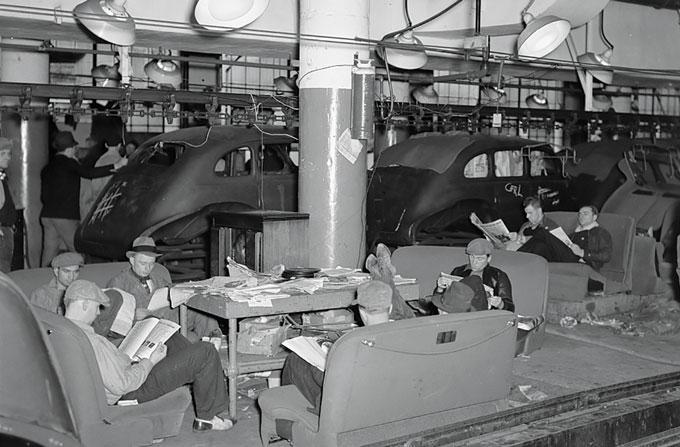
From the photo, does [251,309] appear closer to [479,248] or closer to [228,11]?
[479,248]

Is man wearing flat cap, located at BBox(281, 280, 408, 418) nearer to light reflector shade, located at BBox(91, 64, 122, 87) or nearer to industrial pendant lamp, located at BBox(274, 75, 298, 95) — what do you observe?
industrial pendant lamp, located at BBox(274, 75, 298, 95)

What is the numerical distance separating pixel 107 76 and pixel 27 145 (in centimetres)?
192

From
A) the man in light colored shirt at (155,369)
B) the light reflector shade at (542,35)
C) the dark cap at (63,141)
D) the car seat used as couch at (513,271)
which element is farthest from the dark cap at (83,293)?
the dark cap at (63,141)

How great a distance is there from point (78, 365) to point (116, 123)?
11.5 metres

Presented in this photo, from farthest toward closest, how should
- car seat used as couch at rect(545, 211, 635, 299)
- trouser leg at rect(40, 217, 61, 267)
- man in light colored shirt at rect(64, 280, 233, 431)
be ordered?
trouser leg at rect(40, 217, 61, 267) < car seat used as couch at rect(545, 211, 635, 299) < man in light colored shirt at rect(64, 280, 233, 431)

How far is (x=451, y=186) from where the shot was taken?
39.8 ft

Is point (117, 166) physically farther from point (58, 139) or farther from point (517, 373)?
point (517, 373)

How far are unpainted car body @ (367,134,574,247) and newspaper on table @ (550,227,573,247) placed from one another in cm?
196

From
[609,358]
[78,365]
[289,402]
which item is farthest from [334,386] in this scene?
[609,358]

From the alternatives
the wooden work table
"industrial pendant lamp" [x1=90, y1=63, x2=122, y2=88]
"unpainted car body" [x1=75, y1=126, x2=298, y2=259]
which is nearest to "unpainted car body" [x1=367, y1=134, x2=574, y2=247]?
"unpainted car body" [x1=75, y1=126, x2=298, y2=259]

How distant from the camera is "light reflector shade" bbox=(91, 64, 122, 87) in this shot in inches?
504

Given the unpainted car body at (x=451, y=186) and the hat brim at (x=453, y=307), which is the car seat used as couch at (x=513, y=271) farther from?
the unpainted car body at (x=451, y=186)

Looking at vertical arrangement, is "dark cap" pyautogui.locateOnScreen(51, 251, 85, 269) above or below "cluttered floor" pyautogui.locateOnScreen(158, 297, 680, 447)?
above

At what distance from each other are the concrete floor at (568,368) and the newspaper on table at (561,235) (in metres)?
0.97
